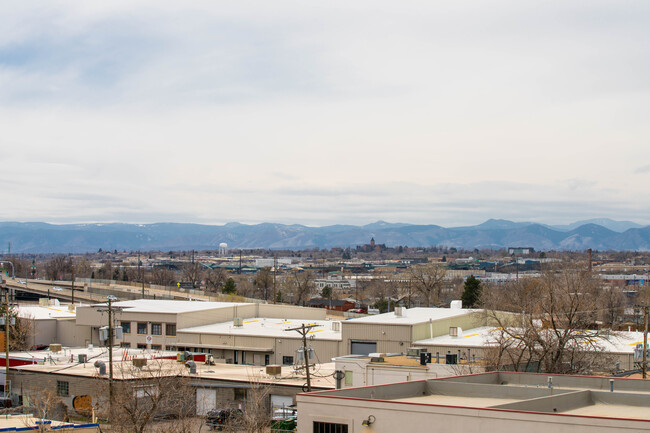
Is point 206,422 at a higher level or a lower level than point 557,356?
lower

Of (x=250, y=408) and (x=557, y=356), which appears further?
(x=557, y=356)

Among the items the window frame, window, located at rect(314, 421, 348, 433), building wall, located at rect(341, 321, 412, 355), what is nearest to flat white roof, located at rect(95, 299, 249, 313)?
the window frame

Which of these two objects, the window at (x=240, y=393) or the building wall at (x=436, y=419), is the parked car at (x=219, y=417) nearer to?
the window at (x=240, y=393)

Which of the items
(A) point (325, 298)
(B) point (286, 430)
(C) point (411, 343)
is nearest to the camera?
(B) point (286, 430)

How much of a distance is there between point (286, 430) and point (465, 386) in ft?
36.0

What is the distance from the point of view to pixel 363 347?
172 ft

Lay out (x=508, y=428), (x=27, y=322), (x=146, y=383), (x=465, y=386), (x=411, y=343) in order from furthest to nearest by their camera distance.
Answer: (x=27, y=322) < (x=411, y=343) < (x=146, y=383) < (x=465, y=386) < (x=508, y=428)

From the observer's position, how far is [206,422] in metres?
37.7

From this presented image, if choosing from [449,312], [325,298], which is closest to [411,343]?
[449,312]

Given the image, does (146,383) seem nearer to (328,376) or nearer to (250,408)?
(250,408)

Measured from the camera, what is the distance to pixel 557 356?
128ft

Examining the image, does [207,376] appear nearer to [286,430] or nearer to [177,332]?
[286,430]

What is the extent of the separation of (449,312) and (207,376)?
75.1ft

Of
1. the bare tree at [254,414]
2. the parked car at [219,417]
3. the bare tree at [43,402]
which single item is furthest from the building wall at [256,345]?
the bare tree at [43,402]
